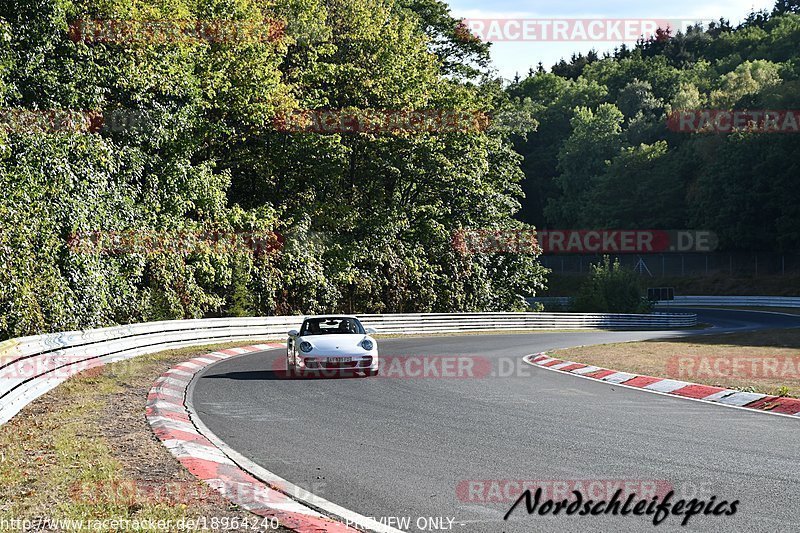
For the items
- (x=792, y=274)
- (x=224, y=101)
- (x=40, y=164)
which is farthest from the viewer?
(x=792, y=274)

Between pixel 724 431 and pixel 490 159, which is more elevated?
pixel 490 159

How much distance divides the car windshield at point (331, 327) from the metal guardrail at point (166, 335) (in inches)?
168

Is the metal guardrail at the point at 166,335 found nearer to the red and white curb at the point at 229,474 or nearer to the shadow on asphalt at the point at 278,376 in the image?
the red and white curb at the point at 229,474

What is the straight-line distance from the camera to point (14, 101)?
2680 cm

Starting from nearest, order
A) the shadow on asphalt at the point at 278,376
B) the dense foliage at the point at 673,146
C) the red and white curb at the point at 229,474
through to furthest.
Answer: the red and white curb at the point at 229,474, the shadow on asphalt at the point at 278,376, the dense foliage at the point at 673,146

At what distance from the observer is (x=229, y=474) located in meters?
7.65

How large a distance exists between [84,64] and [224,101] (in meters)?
7.89

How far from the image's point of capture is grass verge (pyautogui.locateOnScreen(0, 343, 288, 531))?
6.05 meters

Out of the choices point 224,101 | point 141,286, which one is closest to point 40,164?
point 141,286

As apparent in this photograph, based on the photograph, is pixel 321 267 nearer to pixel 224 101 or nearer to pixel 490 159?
pixel 224 101

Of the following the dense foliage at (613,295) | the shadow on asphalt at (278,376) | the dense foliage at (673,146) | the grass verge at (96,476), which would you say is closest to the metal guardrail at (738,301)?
the dense foliage at (673,146)

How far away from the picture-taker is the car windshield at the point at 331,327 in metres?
17.6

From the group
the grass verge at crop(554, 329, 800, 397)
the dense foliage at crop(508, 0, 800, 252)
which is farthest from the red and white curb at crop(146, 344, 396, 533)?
the dense foliage at crop(508, 0, 800, 252)

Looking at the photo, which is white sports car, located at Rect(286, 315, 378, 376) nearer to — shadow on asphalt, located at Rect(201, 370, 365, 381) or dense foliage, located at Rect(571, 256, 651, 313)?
shadow on asphalt, located at Rect(201, 370, 365, 381)
